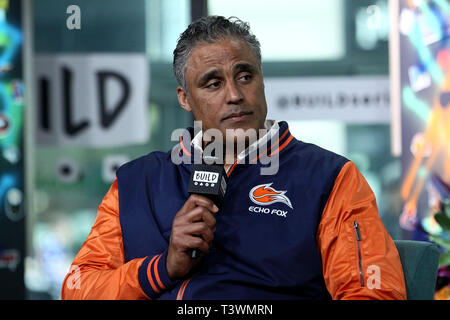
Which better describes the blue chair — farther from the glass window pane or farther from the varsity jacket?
the glass window pane

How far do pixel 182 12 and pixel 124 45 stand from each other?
450mm

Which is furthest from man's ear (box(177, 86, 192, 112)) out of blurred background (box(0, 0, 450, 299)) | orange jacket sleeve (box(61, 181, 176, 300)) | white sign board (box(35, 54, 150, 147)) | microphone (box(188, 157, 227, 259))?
white sign board (box(35, 54, 150, 147))

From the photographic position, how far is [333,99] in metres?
3.62

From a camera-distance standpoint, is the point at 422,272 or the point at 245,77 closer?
the point at 422,272

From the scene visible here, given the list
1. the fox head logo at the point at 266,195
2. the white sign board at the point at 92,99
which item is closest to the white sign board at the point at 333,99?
the white sign board at the point at 92,99

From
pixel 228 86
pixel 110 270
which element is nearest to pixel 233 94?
pixel 228 86

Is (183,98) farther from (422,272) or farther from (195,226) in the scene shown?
(422,272)

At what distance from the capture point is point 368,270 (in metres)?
1.36

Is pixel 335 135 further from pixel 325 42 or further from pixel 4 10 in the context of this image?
pixel 4 10

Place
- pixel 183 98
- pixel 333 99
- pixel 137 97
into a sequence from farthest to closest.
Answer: pixel 137 97 → pixel 333 99 → pixel 183 98

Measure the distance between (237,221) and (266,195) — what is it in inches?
4.3
